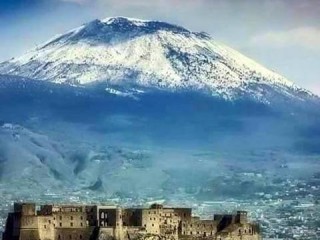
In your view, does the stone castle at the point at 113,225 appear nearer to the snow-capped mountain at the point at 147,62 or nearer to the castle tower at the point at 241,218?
the castle tower at the point at 241,218

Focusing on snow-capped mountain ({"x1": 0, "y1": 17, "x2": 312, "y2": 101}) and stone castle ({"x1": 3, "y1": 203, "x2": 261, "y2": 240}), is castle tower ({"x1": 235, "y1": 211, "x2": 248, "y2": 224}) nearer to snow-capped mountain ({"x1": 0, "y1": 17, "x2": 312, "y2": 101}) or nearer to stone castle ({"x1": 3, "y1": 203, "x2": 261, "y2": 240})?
stone castle ({"x1": 3, "y1": 203, "x2": 261, "y2": 240})

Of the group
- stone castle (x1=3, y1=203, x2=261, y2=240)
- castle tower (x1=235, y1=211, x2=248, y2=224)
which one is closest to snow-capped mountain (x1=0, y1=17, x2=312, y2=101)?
castle tower (x1=235, y1=211, x2=248, y2=224)

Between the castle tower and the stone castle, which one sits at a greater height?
the castle tower

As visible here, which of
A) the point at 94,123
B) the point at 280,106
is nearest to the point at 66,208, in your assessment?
the point at 94,123

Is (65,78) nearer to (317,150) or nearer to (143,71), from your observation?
(143,71)

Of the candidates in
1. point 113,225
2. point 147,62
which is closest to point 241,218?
point 113,225

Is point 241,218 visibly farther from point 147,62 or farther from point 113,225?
point 147,62

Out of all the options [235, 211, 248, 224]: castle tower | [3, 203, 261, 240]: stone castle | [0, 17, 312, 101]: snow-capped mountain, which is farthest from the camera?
[0, 17, 312, 101]: snow-capped mountain
